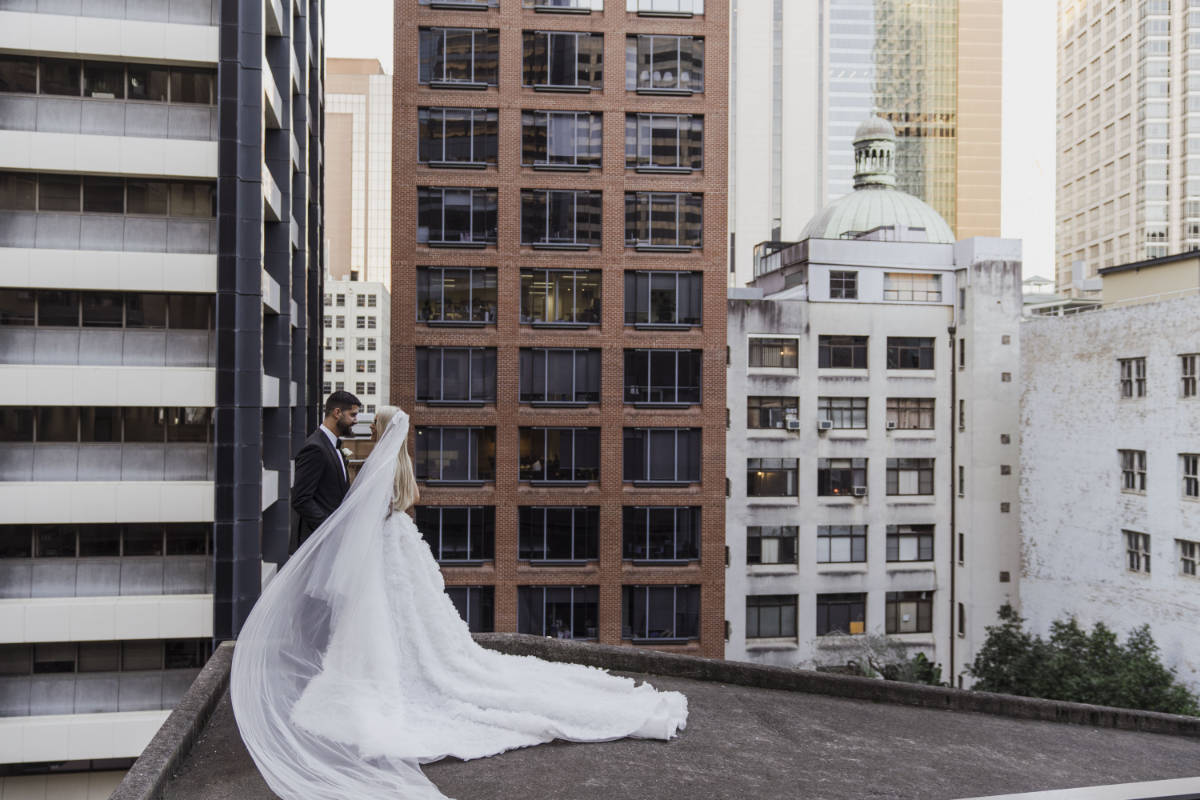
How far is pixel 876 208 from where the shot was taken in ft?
205

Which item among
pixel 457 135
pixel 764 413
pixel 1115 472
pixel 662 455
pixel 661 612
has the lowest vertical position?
pixel 661 612

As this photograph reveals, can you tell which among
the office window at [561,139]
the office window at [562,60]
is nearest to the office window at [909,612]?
the office window at [561,139]

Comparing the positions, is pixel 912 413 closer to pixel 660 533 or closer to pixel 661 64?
pixel 660 533

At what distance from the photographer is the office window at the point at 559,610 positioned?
4078 centimetres

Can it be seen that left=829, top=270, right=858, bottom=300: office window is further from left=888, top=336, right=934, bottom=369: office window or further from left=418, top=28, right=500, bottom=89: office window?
left=418, top=28, right=500, bottom=89: office window

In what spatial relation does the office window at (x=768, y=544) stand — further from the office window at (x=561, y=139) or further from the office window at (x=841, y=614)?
the office window at (x=561, y=139)

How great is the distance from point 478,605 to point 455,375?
9.47 metres

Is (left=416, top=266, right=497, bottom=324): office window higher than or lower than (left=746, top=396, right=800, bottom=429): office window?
higher

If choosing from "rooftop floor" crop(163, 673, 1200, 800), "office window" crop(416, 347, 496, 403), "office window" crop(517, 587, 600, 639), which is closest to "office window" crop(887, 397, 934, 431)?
"office window" crop(517, 587, 600, 639)

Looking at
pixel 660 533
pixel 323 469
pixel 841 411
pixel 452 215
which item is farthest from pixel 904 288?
pixel 323 469

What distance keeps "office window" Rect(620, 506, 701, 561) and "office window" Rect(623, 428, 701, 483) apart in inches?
51.2

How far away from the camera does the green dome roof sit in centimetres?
6012

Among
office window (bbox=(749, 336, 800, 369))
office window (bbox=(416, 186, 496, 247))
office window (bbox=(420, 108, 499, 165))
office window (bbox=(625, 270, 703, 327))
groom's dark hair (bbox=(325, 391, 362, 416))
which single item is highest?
office window (bbox=(420, 108, 499, 165))

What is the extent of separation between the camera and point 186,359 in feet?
93.5
